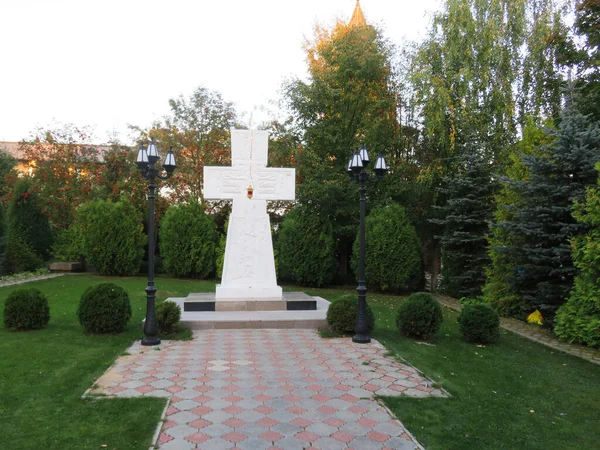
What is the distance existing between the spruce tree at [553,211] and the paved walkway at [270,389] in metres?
4.40

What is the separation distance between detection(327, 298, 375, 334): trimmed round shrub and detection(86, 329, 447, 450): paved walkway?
0.39 metres

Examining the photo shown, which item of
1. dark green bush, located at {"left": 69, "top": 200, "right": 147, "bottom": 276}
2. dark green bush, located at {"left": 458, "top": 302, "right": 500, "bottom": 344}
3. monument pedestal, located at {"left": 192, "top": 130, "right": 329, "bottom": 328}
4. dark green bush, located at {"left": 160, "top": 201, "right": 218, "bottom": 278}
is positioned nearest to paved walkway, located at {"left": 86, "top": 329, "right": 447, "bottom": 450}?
dark green bush, located at {"left": 458, "top": 302, "right": 500, "bottom": 344}

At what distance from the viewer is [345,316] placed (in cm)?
774

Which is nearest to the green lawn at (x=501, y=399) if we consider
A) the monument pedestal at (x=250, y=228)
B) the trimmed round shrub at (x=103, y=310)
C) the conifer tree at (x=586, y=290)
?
the conifer tree at (x=586, y=290)

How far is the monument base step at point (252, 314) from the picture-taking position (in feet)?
27.1

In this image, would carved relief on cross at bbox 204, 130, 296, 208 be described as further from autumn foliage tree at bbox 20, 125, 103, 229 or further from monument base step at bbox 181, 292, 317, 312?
autumn foliage tree at bbox 20, 125, 103, 229

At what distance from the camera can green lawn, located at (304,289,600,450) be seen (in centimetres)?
393

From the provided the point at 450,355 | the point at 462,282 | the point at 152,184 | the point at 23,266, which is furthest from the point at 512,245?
the point at 23,266

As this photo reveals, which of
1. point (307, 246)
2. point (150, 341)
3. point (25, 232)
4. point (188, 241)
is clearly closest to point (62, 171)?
point (25, 232)

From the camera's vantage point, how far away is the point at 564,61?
1388 cm

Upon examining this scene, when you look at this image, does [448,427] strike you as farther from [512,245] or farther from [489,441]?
[512,245]

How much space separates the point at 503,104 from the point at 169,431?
13128 mm

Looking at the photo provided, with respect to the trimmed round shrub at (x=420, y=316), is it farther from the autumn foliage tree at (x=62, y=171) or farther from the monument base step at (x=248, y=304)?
the autumn foliage tree at (x=62, y=171)

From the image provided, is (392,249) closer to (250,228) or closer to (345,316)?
(250,228)
